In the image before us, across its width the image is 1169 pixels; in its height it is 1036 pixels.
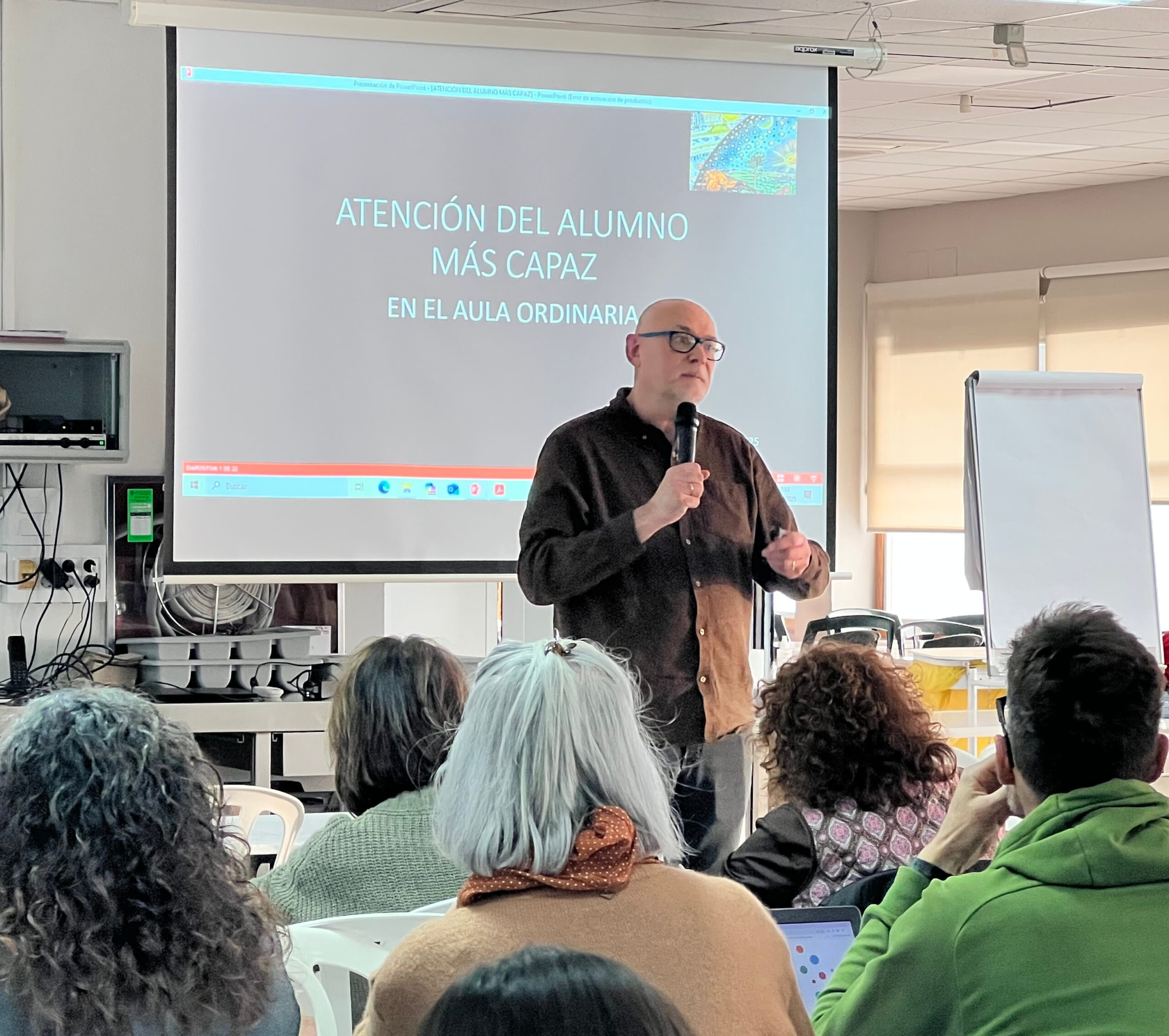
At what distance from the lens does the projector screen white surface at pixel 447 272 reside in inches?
137

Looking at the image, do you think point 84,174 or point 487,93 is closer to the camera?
point 487,93

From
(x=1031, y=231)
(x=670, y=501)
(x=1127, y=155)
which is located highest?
(x=1127, y=155)

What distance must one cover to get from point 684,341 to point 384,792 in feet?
4.05

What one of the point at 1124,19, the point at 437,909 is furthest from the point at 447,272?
the point at 1124,19

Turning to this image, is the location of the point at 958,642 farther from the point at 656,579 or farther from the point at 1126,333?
the point at 656,579

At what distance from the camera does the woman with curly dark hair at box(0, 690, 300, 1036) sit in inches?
54.6

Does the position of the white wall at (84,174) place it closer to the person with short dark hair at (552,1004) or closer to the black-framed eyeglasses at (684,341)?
the black-framed eyeglasses at (684,341)

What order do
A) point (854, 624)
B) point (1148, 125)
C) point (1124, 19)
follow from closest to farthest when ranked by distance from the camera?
point (1124, 19) < point (1148, 125) < point (854, 624)

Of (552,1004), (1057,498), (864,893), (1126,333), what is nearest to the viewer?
(552,1004)

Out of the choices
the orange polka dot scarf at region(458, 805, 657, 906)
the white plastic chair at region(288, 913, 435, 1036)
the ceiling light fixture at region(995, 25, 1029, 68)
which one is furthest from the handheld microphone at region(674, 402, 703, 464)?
the ceiling light fixture at region(995, 25, 1029, 68)

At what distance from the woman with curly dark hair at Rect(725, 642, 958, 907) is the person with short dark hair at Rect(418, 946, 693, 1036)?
137 cm

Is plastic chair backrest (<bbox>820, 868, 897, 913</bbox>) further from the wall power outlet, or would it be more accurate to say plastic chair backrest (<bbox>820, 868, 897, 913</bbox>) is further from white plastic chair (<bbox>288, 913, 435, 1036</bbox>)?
the wall power outlet

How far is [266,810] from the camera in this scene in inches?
118

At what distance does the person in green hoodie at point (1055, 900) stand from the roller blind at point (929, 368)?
6984 millimetres
